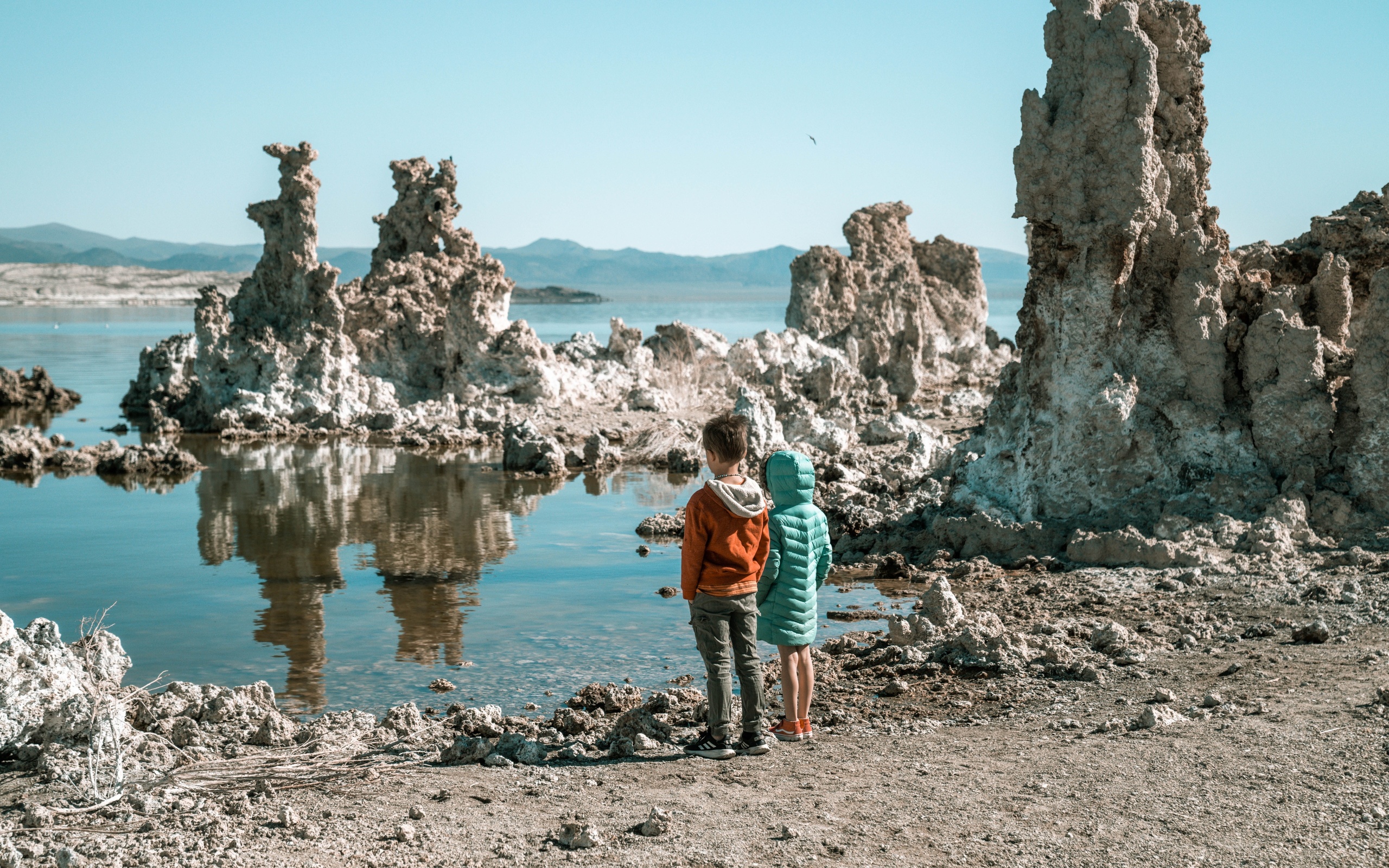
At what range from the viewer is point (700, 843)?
4.34 m

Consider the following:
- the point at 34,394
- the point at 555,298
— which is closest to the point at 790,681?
the point at 34,394

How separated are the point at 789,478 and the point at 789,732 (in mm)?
1222

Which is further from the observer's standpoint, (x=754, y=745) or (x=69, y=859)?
(x=754, y=745)

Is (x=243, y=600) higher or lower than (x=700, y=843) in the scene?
lower

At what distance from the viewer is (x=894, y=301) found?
2845 centimetres

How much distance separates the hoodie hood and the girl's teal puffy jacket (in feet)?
0.67

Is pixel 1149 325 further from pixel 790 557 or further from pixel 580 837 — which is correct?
pixel 580 837


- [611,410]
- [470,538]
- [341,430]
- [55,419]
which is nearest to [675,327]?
[611,410]

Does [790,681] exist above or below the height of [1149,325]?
below

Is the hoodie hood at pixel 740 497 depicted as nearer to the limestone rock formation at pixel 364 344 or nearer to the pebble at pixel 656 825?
the pebble at pixel 656 825

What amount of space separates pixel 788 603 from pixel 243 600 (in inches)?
237

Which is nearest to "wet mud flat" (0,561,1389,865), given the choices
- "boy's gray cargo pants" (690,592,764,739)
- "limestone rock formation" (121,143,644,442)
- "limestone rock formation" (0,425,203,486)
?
"boy's gray cargo pants" (690,592,764,739)

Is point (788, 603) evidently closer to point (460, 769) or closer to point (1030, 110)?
point (460, 769)

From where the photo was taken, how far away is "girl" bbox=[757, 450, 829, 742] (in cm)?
571
